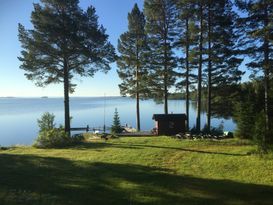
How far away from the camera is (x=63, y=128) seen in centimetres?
2672

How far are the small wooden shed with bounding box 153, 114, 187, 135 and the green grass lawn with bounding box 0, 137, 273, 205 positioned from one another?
31.0 ft

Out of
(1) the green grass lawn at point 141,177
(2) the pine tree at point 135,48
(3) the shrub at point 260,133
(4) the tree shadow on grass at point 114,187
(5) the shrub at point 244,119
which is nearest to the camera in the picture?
(4) the tree shadow on grass at point 114,187

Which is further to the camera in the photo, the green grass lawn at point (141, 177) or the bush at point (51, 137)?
the bush at point (51, 137)

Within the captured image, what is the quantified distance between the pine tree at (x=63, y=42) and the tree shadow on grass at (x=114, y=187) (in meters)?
12.2

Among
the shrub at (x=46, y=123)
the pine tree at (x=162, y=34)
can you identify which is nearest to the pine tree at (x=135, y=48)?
the pine tree at (x=162, y=34)

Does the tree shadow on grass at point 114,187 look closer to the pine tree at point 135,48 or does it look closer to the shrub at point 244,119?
the shrub at point 244,119

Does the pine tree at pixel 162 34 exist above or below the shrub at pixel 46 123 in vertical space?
above

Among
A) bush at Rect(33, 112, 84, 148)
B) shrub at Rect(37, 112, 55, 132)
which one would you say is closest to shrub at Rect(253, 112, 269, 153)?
bush at Rect(33, 112, 84, 148)

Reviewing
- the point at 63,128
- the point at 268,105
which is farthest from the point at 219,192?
the point at 63,128

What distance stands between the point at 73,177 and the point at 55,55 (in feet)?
49.1

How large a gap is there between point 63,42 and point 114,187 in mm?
16828

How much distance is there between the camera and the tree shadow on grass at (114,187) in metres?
11.1

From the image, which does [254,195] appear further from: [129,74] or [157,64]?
[129,74]

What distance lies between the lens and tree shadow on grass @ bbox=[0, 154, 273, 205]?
36.5ft
